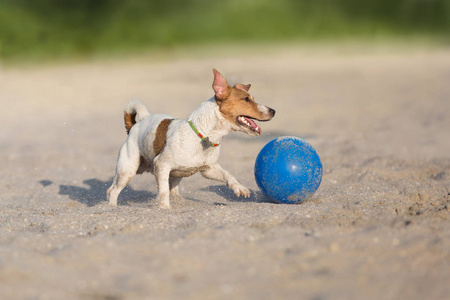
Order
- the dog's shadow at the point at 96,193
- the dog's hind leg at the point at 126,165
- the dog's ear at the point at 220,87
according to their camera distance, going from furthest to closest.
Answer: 1. the dog's shadow at the point at 96,193
2. the dog's hind leg at the point at 126,165
3. the dog's ear at the point at 220,87

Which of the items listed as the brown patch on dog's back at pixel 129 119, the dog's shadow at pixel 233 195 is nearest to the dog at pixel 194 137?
the brown patch on dog's back at pixel 129 119

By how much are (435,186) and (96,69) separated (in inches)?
1063

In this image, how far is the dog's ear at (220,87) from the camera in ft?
20.1

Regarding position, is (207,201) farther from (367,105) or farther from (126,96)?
(126,96)

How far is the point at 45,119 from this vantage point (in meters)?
16.4

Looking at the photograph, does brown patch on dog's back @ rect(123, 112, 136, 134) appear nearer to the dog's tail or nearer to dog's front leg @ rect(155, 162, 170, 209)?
the dog's tail

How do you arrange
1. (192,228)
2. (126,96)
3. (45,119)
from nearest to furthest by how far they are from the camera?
1. (192,228)
2. (45,119)
3. (126,96)

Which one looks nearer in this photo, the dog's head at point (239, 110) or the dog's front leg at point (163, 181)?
the dog's head at point (239, 110)

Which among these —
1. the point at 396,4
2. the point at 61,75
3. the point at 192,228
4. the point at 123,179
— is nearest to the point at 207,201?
the point at 123,179

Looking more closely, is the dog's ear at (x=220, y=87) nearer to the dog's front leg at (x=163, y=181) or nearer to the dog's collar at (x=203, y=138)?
the dog's collar at (x=203, y=138)

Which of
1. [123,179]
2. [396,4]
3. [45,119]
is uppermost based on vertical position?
[396,4]

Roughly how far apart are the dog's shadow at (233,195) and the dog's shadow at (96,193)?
2.68ft

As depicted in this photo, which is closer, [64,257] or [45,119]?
[64,257]

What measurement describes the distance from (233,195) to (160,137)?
4.81 feet
